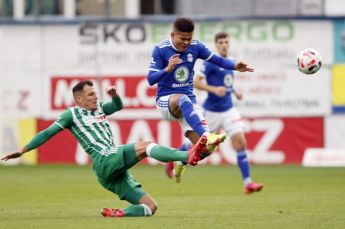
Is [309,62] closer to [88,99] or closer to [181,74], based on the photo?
[181,74]

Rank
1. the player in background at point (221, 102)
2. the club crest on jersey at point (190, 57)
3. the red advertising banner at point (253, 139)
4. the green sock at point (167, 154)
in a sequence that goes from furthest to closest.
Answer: the red advertising banner at point (253, 139) < the player in background at point (221, 102) < the club crest on jersey at point (190, 57) < the green sock at point (167, 154)

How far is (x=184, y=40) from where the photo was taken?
1258 centimetres

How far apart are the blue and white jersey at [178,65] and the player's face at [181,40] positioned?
0.09 m

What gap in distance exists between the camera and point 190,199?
1448cm

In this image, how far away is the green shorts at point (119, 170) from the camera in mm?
11188

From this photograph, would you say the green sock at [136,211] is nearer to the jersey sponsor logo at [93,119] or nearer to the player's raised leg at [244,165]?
the jersey sponsor logo at [93,119]

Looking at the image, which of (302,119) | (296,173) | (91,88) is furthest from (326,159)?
(91,88)

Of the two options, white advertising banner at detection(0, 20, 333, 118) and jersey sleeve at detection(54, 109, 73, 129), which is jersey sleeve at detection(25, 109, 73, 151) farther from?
white advertising banner at detection(0, 20, 333, 118)

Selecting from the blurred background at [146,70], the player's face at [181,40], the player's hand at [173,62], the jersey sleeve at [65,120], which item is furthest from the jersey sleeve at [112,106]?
the blurred background at [146,70]

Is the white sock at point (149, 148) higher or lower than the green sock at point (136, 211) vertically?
higher

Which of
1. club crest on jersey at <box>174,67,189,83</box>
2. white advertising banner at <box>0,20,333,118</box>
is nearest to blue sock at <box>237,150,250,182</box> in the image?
club crest on jersey at <box>174,67,189,83</box>

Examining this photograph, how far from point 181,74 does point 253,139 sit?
1280 cm

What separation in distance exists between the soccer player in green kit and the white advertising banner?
14343 millimetres

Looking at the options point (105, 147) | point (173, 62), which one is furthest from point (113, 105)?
point (173, 62)
